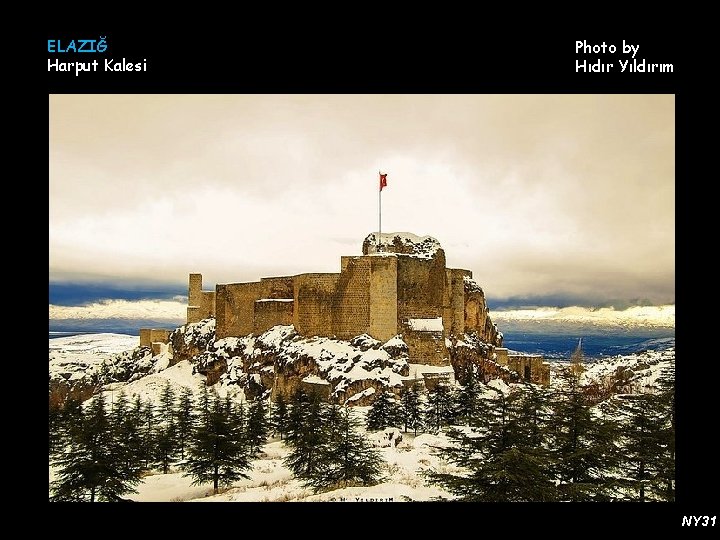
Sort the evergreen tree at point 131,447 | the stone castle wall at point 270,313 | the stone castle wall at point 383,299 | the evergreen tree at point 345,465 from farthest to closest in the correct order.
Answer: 1. the stone castle wall at point 270,313
2. the stone castle wall at point 383,299
3. the evergreen tree at point 131,447
4. the evergreen tree at point 345,465

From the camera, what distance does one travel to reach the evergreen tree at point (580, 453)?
805 cm

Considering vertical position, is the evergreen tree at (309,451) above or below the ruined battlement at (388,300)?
below

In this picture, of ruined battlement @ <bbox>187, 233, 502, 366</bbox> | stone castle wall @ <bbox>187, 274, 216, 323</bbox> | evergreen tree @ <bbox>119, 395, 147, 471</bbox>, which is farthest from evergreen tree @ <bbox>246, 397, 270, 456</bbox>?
stone castle wall @ <bbox>187, 274, 216, 323</bbox>

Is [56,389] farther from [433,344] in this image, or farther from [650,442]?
[650,442]

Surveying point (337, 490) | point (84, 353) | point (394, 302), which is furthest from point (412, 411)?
point (84, 353)

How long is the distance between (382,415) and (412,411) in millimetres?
1426

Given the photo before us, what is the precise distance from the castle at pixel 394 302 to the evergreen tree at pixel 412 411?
4212mm

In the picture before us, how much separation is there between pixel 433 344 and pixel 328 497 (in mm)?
16219

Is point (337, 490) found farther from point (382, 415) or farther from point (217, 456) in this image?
point (382, 415)

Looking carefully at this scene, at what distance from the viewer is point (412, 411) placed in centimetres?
2102

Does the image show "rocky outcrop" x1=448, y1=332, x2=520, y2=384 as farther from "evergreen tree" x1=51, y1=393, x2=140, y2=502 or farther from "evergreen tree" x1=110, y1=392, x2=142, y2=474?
"evergreen tree" x1=51, y1=393, x2=140, y2=502

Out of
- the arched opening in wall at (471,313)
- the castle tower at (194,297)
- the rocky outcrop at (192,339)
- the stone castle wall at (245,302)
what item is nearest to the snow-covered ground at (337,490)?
the arched opening in wall at (471,313)

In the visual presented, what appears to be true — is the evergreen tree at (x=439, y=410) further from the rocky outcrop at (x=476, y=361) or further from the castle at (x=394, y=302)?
the rocky outcrop at (x=476, y=361)
